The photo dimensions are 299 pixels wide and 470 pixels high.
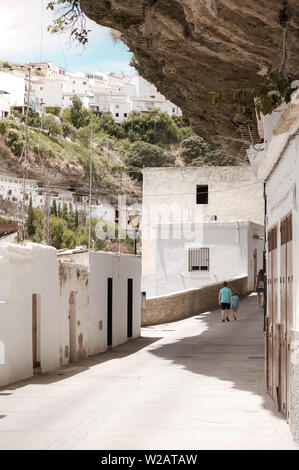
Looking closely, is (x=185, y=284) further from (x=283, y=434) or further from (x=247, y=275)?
(x=283, y=434)

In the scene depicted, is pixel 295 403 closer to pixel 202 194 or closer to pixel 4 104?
pixel 202 194

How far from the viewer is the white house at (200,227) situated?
123ft

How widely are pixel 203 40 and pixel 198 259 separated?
2375 cm

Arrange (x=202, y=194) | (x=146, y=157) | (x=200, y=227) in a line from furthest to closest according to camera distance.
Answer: (x=146, y=157) → (x=202, y=194) → (x=200, y=227)

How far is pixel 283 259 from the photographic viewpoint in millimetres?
9906

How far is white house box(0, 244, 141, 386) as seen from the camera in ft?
45.2

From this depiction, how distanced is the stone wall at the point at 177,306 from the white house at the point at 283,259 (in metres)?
16.1

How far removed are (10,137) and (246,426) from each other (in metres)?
98.8

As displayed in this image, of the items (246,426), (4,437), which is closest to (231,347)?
(246,426)

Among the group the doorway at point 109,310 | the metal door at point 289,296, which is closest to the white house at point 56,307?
the doorway at point 109,310

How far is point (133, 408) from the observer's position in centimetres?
1101

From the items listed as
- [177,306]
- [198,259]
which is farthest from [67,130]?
[177,306]

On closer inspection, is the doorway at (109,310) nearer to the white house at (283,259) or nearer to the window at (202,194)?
the white house at (283,259)

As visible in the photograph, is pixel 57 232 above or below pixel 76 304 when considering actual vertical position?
above
